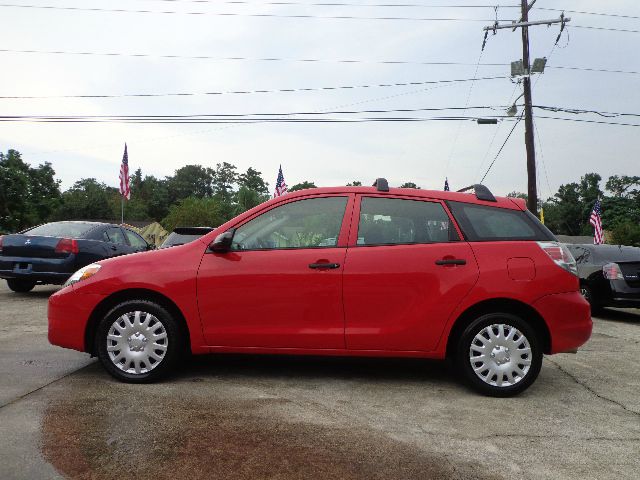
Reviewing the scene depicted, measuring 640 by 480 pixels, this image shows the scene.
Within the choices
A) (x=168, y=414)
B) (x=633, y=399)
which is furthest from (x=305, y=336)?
(x=633, y=399)

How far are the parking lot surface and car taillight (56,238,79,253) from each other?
4781 millimetres

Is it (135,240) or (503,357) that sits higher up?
(135,240)

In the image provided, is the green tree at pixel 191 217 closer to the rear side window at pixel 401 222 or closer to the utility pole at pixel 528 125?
the utility pole at pixel 528 125

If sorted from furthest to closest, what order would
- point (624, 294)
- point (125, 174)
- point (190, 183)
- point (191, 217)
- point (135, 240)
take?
point (190, 183) → point (191, 217) → point (125, 174) → point (135, 240) → point (624, 294)

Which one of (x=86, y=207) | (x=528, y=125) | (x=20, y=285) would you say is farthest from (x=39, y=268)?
(x=86, y=207)

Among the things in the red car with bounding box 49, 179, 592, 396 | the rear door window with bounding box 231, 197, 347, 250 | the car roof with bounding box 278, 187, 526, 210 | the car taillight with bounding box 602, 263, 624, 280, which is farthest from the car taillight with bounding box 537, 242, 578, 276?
the car taillight with bounding box 602, 263, 624, 280

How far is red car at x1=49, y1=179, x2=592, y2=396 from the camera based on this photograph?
4281mm

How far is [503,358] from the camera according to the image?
14.0ft

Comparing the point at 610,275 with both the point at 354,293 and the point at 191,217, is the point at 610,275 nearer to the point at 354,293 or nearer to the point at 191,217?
the point at 354,293

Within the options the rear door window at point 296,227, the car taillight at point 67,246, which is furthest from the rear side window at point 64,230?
the rear door window at point 296,227

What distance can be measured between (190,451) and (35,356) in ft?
10.3

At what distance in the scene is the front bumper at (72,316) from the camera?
4.49m

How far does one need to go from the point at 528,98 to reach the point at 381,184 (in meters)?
17.9

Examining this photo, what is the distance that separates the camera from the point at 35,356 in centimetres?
541
